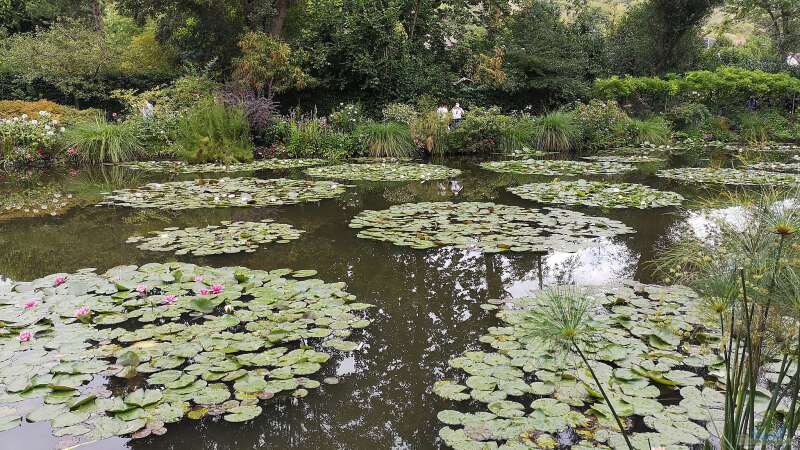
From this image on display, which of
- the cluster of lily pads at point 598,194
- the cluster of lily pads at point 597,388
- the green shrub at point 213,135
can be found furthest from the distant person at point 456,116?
the cluster of lily pads at point 597,388

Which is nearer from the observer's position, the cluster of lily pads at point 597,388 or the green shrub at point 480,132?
the cluster of lily pads at point 597,388

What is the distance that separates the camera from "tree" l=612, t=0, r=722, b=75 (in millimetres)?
16062

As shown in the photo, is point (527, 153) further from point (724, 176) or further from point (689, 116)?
point (689, 116)

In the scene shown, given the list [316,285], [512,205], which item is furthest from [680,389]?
[512,205]

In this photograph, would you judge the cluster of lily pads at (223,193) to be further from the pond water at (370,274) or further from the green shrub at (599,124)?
the green shrub at (599,124)

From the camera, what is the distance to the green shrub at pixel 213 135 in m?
9.82

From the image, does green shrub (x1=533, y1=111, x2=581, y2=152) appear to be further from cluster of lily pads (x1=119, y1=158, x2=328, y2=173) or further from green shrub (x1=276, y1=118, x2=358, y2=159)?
cluster of lily pads (x1=119, y1=158, x2=328, y2=173)

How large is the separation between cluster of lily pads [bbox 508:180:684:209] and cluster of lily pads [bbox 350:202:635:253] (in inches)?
25.3

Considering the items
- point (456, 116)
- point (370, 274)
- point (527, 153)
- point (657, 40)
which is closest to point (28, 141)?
point (456, 116)

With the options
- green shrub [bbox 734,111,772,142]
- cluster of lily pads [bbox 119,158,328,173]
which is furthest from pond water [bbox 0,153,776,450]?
green shrub [bbox 734,111,772,142]

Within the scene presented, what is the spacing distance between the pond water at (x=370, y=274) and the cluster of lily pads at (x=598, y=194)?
0.66 ft

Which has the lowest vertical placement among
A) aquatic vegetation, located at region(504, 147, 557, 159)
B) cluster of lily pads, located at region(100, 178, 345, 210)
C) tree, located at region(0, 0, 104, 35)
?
cluster of lily pads, located at region(100, 178, 345, 210)

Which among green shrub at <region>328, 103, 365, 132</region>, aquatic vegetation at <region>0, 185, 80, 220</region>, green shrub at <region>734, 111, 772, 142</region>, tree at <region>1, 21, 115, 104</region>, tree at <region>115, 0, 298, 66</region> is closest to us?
aquatic vegetation at <region>0, 185, 80, 220</region>

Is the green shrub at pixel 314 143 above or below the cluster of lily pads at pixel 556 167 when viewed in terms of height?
above
